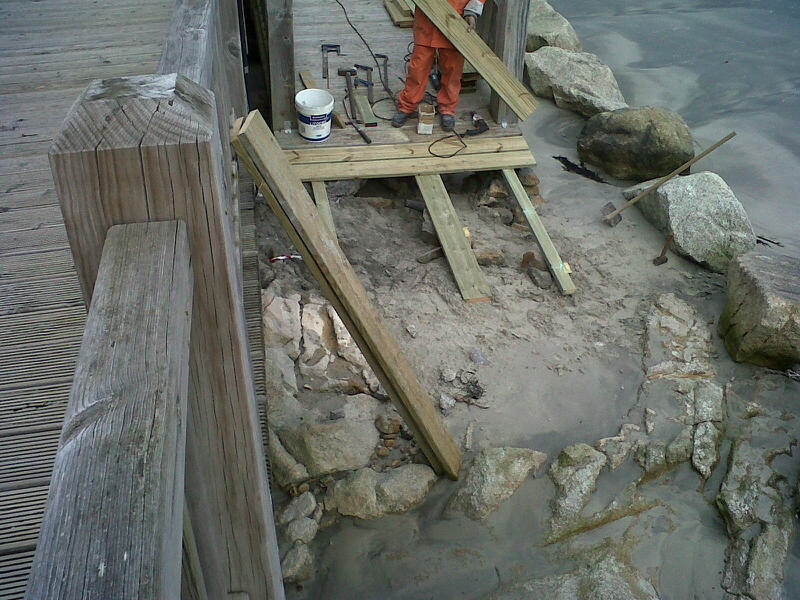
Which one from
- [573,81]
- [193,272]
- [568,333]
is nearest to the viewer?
[193,272]

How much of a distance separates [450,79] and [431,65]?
0.21 m

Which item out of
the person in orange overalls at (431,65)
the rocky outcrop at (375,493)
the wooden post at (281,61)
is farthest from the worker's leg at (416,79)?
the rocky outcrop at (375,493)

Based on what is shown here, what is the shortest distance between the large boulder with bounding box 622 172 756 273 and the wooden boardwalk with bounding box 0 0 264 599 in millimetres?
3381

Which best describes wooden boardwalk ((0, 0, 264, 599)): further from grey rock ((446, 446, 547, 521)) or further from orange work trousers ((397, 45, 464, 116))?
orange work trousers ((397, 45, 464, 116))

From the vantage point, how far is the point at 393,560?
3240mm

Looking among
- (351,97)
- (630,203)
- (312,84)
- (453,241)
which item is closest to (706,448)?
(453,241)

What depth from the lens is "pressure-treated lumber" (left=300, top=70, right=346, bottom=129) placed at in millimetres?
6248

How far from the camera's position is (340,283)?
10.1ft

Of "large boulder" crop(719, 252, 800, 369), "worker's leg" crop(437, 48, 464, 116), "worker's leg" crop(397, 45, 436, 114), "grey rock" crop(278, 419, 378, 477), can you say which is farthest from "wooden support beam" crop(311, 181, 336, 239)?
"large boulder" crop(719, 252, 800, 369)

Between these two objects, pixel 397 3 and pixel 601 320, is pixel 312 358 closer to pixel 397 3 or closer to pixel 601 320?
pixel 601 320

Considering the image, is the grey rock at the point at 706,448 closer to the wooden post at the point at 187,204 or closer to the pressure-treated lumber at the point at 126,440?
the wooden post at the point at 187,204

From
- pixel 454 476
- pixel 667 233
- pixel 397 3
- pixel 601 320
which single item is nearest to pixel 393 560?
pixel 454 476

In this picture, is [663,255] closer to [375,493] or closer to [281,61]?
[375,493]

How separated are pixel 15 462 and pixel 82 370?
81 cm
